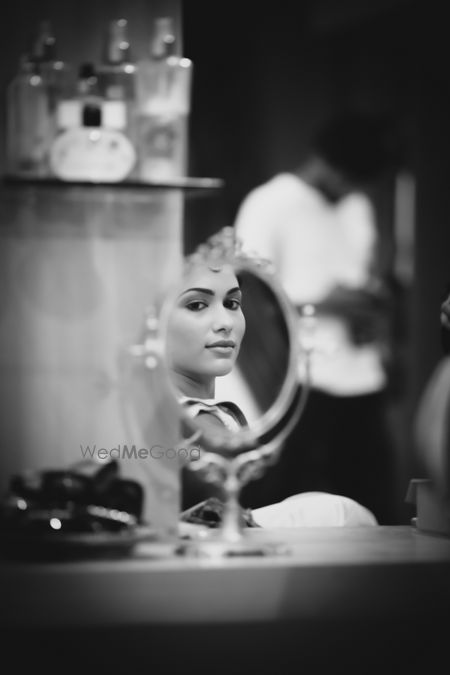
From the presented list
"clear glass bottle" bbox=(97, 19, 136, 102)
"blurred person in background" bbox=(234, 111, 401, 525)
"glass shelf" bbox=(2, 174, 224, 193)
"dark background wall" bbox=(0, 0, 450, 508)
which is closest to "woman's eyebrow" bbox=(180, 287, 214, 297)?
"glass shelf" bbox=(2, 174, 224, 193)

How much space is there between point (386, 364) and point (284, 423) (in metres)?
1.06

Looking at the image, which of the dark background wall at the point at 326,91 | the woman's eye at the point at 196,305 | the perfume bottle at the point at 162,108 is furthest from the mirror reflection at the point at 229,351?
the dark background wall at the point at 326,91

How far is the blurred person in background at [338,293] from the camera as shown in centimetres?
241

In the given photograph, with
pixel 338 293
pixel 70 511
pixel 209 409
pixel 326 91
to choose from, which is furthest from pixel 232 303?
pixel 326 91

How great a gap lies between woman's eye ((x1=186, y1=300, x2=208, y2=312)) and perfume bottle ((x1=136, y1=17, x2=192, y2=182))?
15cm

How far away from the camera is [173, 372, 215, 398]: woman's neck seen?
1361 millimetres

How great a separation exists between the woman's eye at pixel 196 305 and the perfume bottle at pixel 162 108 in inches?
6.0

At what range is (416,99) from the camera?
280 cm

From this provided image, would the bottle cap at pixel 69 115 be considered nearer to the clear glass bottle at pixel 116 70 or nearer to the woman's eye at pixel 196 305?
the clear glass bottle at pixel 116 70

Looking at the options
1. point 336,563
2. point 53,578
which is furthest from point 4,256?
point 336,563

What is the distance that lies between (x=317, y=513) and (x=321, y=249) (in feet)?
3.27

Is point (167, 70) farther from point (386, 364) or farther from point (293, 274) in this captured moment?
point (386, 364)

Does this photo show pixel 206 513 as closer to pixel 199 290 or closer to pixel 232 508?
pixel 232 508

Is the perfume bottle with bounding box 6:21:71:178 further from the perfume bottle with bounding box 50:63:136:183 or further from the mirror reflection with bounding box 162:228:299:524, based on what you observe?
the mirror reflection with bounding box 162:228:299:524
